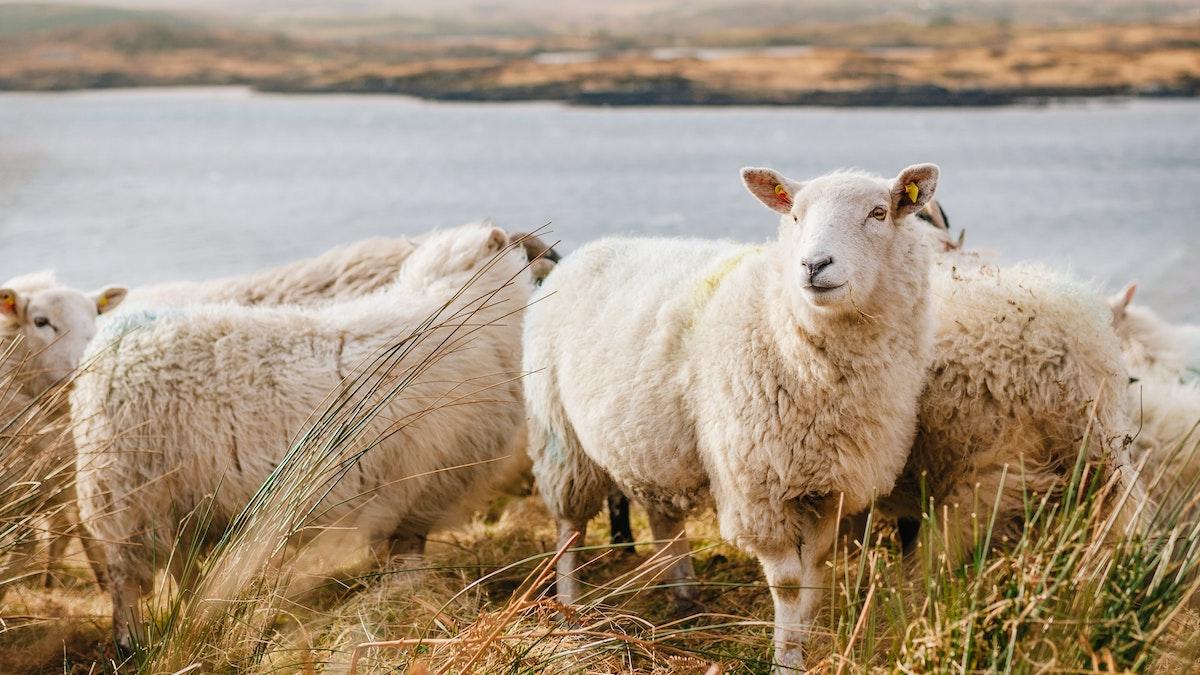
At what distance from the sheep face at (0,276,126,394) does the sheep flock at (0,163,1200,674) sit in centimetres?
1

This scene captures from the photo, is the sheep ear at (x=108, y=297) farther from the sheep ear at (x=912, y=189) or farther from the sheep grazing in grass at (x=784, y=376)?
the sheep ear at (x=912, y=189)

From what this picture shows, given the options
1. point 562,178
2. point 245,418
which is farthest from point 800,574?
point 562,178

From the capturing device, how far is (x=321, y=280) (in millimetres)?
6613

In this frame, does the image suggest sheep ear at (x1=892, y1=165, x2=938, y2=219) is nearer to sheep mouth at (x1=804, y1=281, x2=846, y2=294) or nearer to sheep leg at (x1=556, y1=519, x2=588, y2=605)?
sheep mouth at (x1=804, y1=281, x2=846, y2=294)

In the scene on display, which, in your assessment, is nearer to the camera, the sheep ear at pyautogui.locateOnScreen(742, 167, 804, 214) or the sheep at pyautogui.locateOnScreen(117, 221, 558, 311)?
the sheep ear at pyautogui.locateOnScreen(742, 167, 804, 214)

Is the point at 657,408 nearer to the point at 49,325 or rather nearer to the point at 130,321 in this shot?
the point at 130,321

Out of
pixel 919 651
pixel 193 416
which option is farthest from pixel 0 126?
pixel 919 651

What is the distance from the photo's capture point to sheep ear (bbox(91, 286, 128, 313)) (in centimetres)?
570

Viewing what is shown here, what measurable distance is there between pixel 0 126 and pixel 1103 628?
160ft

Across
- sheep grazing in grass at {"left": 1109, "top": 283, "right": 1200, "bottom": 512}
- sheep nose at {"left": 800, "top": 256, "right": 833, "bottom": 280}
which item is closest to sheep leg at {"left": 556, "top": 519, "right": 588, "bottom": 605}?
sheep nose at {"left": 800, "top": 256, "right": 833, "bottom": 280}

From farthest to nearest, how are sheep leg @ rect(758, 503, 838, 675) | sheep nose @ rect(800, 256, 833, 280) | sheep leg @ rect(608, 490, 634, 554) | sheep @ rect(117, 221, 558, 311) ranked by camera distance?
1. sheep @ rect(117, 221, 558, 311)
2. sheep leg @ rect(608, 490, 634, 554)
3. sheep leg @ rect(758, 503, 838, 675)
4. sheep nose @ rect(800, 256, 833, 280)

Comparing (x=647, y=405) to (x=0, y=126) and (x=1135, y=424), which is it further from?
(x=0, y=126)

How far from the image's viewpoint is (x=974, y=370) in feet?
12.3

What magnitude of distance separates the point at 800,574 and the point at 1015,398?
0.94 m
